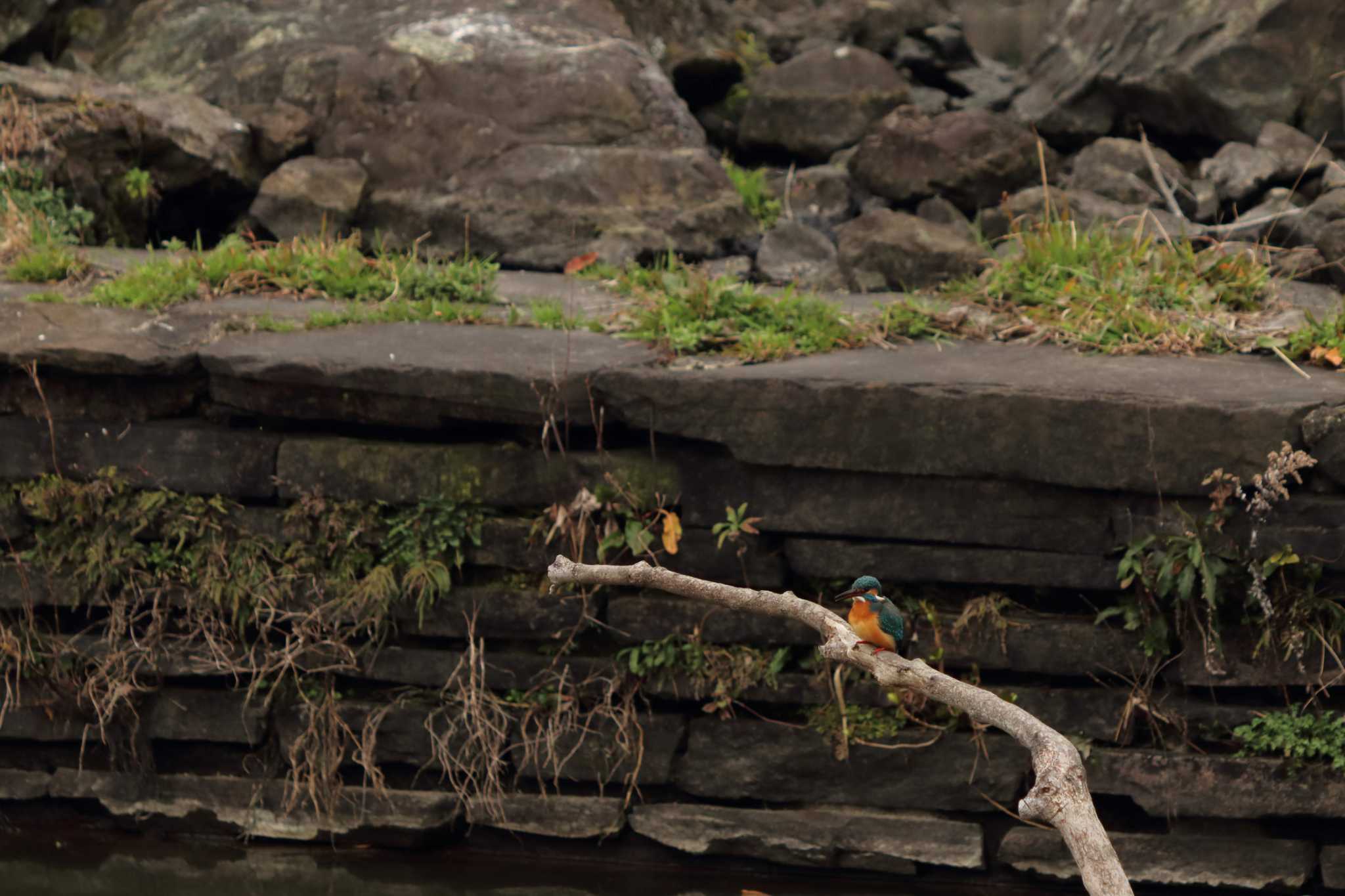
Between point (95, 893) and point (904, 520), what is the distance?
324 cm

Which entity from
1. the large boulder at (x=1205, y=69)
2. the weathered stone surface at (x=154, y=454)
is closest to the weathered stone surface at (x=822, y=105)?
the large boulder at (x=1205, y=69)

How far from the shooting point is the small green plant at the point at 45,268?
18.4ft

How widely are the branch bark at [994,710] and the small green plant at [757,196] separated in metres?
4.75

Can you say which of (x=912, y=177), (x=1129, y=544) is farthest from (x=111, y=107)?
(x=1129, y=544)

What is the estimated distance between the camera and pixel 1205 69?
6793mm

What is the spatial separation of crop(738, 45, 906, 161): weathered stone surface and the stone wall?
3.06 m

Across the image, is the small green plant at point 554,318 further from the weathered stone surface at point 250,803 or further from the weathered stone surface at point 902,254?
the weathered stone surface at point 250,803

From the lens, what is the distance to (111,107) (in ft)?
21.3

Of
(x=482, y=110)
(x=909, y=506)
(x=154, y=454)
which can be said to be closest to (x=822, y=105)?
(x=482, y=110)

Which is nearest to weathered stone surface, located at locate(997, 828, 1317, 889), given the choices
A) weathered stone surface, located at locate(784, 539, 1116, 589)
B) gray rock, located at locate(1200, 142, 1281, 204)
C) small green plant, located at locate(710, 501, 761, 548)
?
weathered stone surface, located at locate(784, 539, 1116, 589)

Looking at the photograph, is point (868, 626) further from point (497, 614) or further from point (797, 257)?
point (797, 257)

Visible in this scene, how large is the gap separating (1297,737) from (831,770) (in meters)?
1.58

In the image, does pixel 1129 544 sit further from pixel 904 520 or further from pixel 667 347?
pixel 667 347

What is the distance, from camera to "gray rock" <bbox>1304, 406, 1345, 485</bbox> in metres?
4.05
